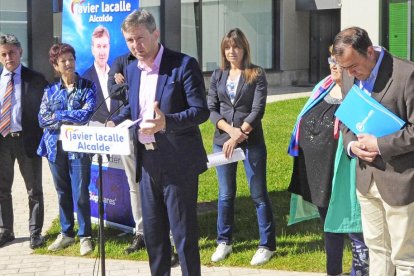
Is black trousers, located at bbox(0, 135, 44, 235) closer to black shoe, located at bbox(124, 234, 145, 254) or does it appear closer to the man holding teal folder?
black shoe, located at bbox(124, 234, 145, 254)

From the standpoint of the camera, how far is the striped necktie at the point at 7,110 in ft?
21.0

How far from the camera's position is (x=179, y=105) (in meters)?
4.36

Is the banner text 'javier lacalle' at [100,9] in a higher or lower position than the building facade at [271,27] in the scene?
lower

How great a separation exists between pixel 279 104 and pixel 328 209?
13.5 m


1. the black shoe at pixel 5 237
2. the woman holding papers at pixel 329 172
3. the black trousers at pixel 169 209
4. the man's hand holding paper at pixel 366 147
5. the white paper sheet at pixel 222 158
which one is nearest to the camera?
the man's hand holding paper at pixel 366 147

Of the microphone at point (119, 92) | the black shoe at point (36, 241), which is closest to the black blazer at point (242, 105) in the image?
the microphone at point (119, 92)

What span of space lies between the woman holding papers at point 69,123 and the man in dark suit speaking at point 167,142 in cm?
161

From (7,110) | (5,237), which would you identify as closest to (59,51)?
(7,110)

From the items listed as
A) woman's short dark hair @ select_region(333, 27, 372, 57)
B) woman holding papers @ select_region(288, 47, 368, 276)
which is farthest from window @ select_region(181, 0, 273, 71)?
woman's short dark hair @ select_region(333, 27, 372, 57)

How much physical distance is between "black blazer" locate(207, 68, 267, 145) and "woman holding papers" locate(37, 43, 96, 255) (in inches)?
46.2

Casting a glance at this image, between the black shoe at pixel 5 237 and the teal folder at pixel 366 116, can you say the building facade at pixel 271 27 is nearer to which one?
the black shoe at pixel 5 237

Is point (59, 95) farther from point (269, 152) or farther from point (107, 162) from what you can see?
point (269, 152)

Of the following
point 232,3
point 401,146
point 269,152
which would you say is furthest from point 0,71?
point 232,3

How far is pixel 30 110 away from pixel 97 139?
262 cm
